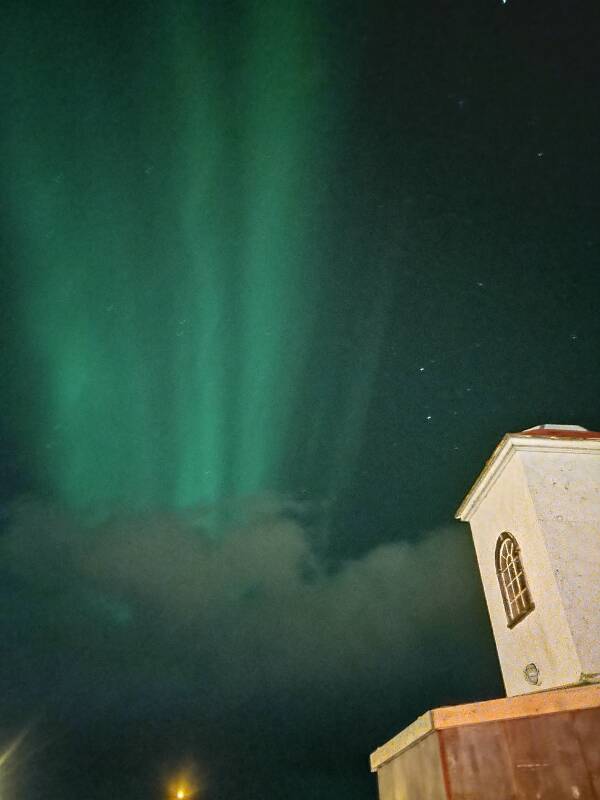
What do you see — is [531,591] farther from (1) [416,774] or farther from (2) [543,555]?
(1) [416,774]

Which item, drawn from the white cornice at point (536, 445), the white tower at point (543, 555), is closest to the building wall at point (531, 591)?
the white tower at point (543, 555)

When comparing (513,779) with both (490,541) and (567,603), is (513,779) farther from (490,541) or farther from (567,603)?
(490,541)

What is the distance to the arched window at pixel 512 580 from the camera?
34.6ft

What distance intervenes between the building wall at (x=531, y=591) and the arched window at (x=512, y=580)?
0.58 ft

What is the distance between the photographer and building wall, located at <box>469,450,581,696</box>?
9117 millimetres

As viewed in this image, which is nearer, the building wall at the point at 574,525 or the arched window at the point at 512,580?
the building wall at the point at 574,525

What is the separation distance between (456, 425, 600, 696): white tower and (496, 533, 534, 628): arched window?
0.8 inches

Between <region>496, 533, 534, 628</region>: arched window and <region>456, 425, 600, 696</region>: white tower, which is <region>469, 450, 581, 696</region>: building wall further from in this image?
<region>496, 533, 534, 628</region>: arched window

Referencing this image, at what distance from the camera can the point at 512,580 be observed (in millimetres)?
11180

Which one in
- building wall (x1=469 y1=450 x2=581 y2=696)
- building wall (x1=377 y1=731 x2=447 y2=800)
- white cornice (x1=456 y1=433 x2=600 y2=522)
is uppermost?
white cornice (x1=456 y1=433 x2=600 y2=522)

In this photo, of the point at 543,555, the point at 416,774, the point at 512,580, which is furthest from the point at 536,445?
the point at 416,774

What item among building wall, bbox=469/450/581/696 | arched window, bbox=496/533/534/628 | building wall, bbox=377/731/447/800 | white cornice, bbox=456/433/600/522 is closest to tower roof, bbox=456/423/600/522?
white cornice, bbox=456/433/600/522

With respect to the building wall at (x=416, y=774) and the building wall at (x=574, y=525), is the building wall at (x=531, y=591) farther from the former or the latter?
the building wall at (x=416, y=774)

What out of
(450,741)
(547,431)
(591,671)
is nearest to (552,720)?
(450,741)
